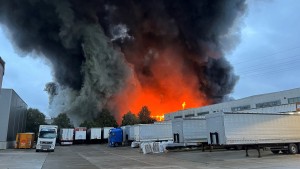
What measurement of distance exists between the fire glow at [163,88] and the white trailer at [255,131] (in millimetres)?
59829

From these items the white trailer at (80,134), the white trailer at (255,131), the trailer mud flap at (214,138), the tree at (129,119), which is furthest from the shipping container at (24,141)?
the tree at (129,119)

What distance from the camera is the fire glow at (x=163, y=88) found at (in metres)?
89.0

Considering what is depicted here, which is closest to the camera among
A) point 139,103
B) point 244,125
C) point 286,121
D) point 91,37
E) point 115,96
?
point 244,125

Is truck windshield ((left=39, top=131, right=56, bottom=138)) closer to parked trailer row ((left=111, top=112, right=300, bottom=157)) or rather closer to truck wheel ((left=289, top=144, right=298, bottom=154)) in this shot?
parked trailer row ((left=111, top=112, right=300, bottom=157))

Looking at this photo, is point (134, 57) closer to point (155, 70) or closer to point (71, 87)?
point (155, 70)

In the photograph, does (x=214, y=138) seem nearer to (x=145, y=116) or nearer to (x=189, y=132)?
(x=189, y=132)

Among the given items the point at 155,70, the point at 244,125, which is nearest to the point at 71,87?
the point at 155,70

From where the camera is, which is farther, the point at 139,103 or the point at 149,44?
the point at 139,103

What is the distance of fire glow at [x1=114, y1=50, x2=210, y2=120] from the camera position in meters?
89.0

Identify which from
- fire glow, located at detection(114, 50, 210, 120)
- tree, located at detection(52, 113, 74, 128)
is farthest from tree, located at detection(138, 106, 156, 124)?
tree, located at detection(52, 113, 74, 128)

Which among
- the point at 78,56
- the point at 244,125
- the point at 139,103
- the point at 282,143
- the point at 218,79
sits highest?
the point at 78,56

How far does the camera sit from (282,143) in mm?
26656

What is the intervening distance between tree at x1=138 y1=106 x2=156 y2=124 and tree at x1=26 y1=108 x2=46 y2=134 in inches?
1164

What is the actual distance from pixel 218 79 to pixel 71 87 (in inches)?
1771
